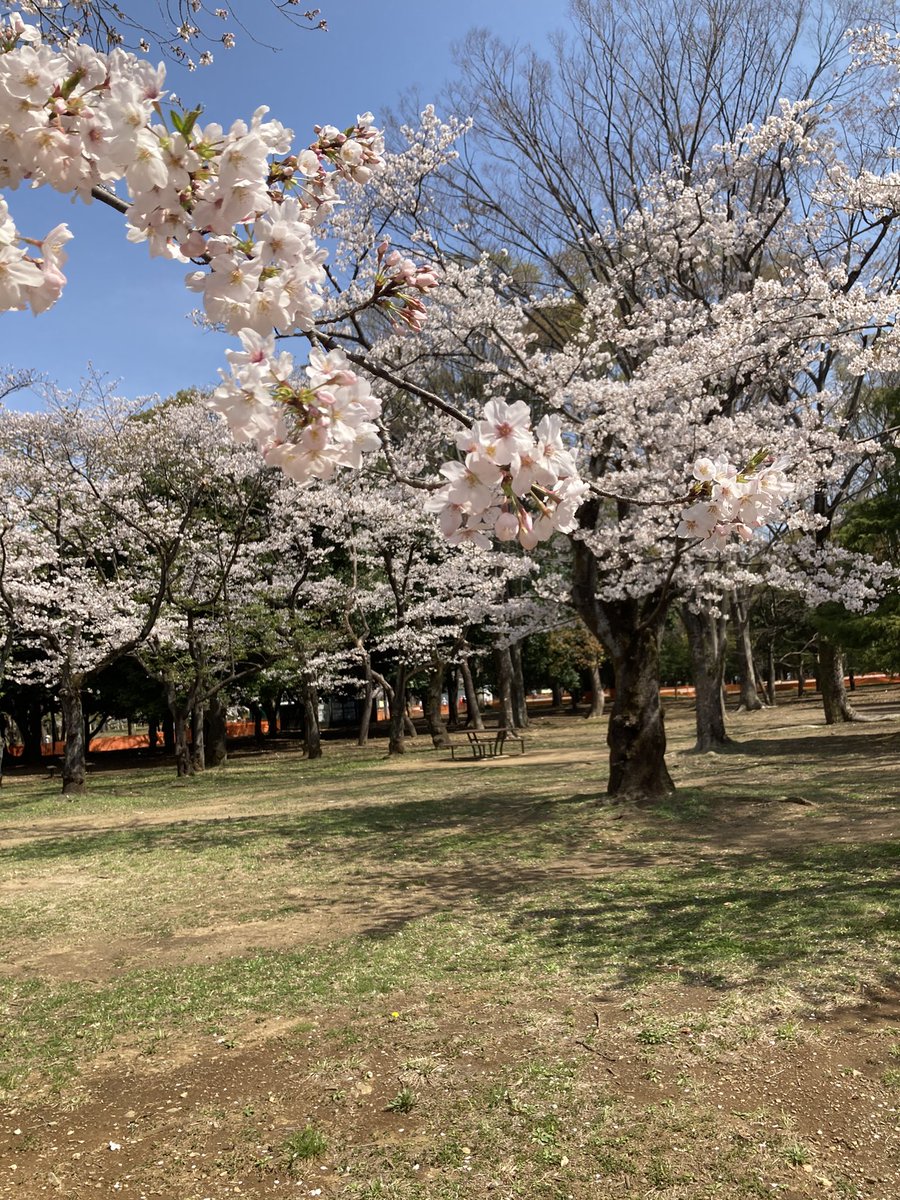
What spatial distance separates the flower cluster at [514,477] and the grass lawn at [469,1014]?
6.57 feet

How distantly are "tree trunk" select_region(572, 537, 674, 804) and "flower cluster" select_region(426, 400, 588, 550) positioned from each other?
26.0 ft

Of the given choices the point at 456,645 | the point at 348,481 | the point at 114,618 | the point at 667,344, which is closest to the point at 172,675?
the point at 114,618

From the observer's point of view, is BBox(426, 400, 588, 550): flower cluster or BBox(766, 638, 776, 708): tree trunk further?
BBox(766, 638, 776, 708): tree trunk

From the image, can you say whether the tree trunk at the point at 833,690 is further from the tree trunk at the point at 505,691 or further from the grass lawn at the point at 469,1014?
the grass lawn at the point at 469,1014

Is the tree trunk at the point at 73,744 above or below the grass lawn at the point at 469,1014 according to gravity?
above

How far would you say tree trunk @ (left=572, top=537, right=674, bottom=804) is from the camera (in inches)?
391

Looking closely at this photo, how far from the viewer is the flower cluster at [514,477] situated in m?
1.84

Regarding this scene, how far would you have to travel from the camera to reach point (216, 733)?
22.3m

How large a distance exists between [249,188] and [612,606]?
29.6ft

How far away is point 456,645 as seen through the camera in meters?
25.0

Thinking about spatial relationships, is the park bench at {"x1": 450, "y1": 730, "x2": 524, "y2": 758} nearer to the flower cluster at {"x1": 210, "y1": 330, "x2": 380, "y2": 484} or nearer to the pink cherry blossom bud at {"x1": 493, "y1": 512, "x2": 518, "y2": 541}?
the pink cherry blossom bud at {"x1": 493, "y1": 512, "x2": 518, "y2": 541}

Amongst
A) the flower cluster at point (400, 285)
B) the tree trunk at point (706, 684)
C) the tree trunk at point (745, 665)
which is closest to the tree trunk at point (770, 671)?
the tree trunk at point (745, 665)

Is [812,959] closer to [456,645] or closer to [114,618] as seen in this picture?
[114,618]

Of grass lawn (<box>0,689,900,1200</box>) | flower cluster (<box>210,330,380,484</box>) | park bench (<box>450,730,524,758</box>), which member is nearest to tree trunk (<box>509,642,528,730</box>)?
park bench (<box>450,730,524,758</box>)
